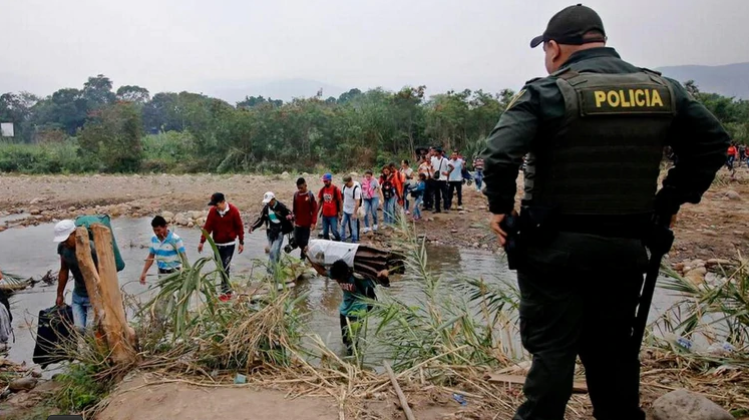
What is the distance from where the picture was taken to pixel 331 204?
10.5 metres

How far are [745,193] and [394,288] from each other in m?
13.9

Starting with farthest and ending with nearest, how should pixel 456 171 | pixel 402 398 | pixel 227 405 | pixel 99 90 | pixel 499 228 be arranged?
pixel 99 90
pixel 456 171
pixel 227 405
pixel 402 398
pixel 499 228

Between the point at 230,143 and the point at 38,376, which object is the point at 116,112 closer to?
the point at 230,143

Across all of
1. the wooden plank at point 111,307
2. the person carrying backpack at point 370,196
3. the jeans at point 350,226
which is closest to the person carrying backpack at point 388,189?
the person carrying backpack at point 370,196

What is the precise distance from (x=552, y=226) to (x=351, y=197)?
8836 mm

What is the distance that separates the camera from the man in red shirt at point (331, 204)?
10430 mm

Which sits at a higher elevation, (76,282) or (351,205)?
(351,205)

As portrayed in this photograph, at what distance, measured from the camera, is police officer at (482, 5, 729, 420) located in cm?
214

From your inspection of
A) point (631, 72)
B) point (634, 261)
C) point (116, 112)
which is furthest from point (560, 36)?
point (116, 112)

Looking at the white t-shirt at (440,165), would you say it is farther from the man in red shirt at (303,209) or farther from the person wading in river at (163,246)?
the person wading in river at (163,246)

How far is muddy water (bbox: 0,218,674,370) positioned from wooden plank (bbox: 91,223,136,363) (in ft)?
0.84

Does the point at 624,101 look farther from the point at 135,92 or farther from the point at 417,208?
the point at 135,92

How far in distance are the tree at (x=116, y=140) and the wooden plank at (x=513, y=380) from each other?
32160mm

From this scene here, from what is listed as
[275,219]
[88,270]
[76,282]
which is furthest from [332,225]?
[88,270]
